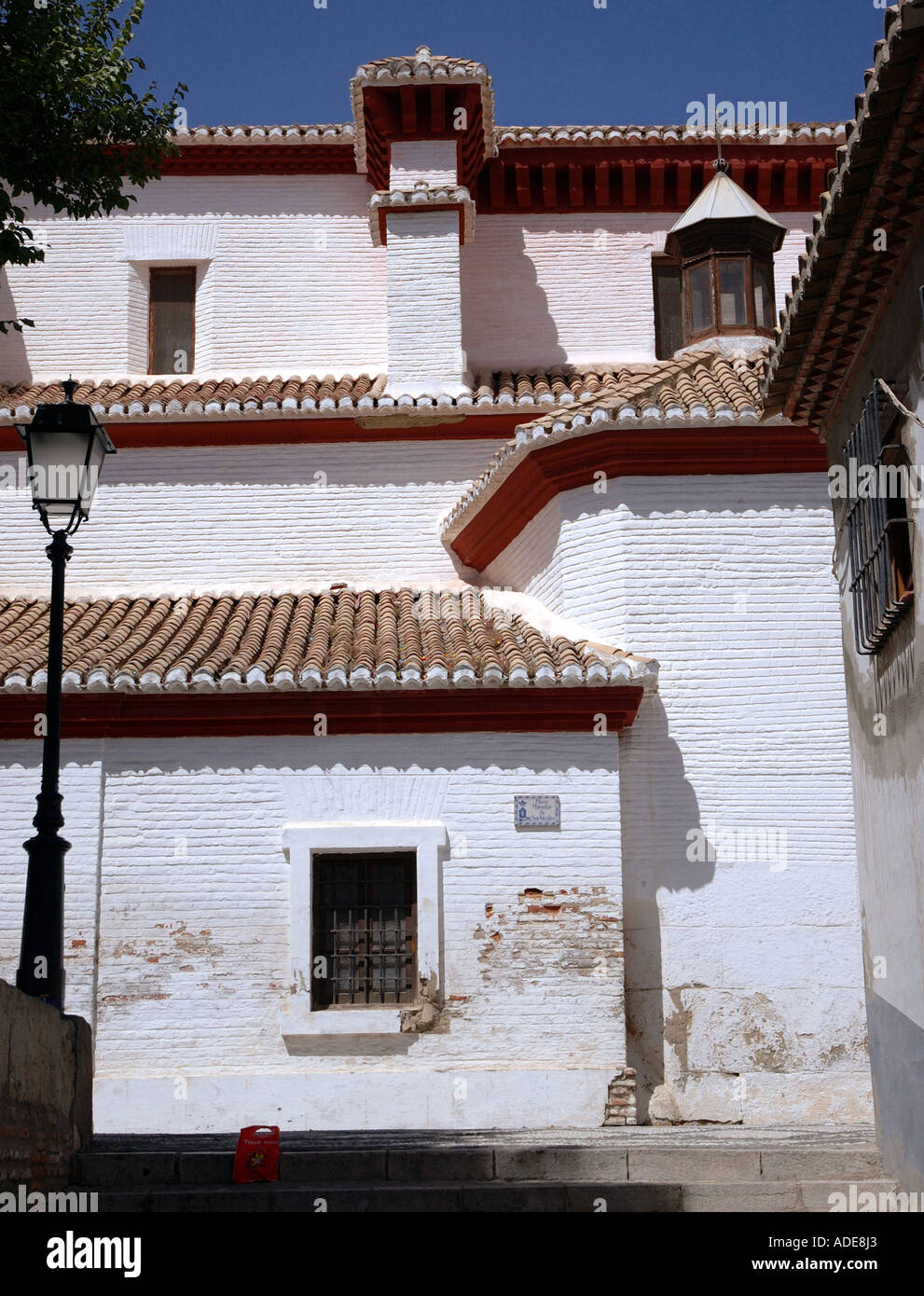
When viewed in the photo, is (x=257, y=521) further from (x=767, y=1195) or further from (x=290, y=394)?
(x=767, y=1195)

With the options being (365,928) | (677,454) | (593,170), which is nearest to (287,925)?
(365,928)

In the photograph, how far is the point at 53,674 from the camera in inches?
303

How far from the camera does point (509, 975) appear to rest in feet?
34.7

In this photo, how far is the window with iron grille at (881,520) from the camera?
690 cm

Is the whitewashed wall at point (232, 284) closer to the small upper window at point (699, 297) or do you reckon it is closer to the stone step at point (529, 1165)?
the small upper window at point (699, 297)

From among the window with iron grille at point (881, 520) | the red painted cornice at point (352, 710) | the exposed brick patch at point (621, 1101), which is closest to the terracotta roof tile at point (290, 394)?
the red painted cornice at point (352, 710)

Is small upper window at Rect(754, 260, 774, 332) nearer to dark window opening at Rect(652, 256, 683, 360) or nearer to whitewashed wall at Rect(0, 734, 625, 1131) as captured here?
dark window opening at Rect(652, 256, 683, 360)

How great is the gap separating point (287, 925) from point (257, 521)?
4.44 meters

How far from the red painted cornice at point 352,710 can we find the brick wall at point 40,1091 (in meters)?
3.36

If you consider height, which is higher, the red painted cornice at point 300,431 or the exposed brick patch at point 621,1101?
the red painted cornice at point 300,431

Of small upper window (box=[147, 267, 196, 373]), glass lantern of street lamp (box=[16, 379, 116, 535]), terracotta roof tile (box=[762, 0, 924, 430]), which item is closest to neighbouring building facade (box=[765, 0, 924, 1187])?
terracotta roof tile (box=[762, 0, 924, 430])

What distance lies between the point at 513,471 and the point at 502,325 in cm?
373
